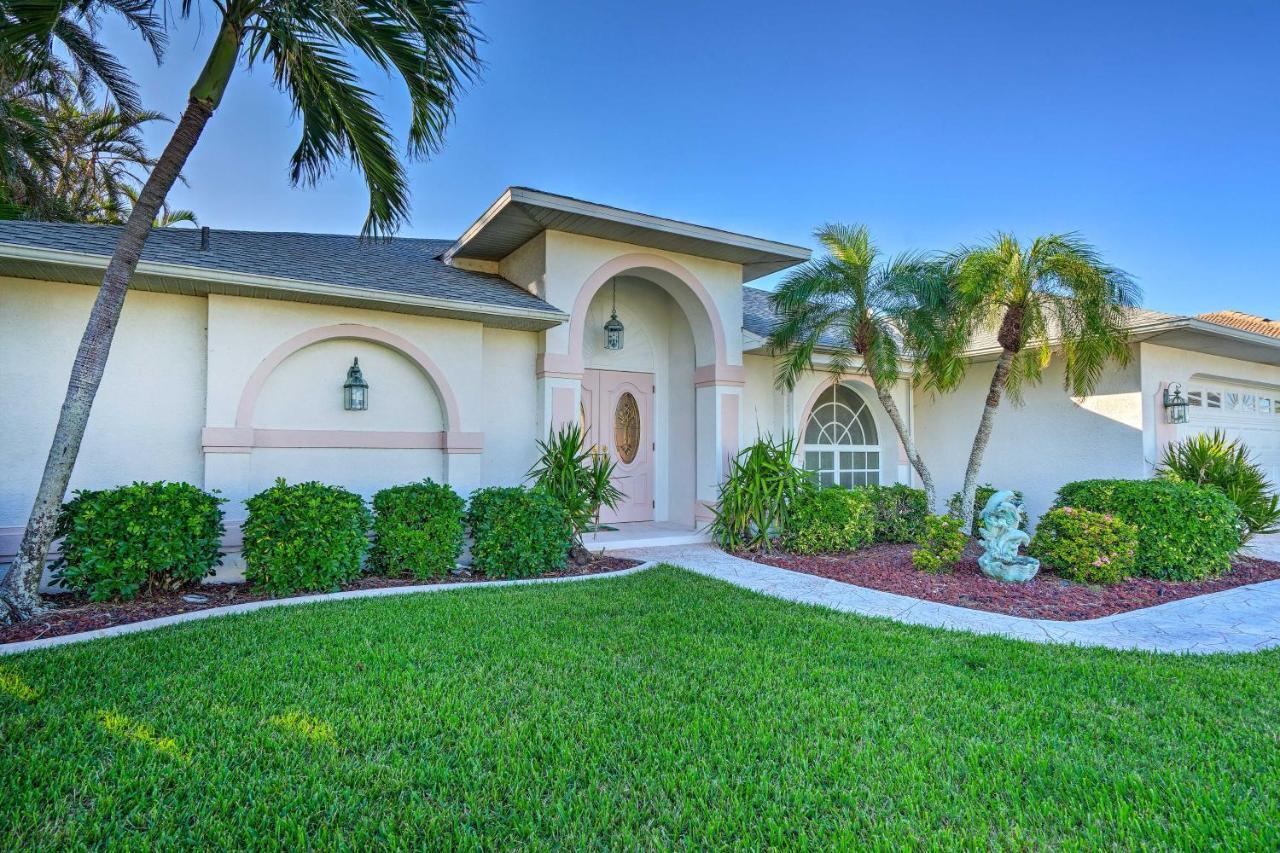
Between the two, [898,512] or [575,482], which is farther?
[898,512]

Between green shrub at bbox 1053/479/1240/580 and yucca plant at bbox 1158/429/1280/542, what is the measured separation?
1.60 m

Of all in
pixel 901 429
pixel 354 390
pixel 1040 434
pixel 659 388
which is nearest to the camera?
pixel 354 390

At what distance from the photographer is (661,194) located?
1450 cm

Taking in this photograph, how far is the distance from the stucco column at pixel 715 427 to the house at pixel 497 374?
0.04m

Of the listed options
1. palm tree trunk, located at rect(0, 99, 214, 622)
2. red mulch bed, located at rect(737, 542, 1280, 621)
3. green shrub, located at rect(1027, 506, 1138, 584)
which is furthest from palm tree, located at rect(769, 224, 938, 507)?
palm tree trunk, located at rect(0, 99, 214, 622)

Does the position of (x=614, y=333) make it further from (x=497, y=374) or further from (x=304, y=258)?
(x=304, y=258)

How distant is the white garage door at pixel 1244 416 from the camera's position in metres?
11.8

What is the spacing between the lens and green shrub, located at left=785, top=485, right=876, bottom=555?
880 cm

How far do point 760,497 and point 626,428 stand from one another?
9.83 feet

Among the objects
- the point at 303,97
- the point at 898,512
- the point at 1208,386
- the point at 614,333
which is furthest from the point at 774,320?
the point at 1208,386

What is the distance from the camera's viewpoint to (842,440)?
40.8 ft

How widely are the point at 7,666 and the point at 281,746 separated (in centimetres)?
246

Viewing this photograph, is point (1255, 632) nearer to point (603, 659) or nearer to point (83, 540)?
point (603, 659)

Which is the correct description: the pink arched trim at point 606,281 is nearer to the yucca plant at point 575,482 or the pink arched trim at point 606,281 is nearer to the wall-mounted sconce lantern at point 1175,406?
the yucca plant at point 575,482
